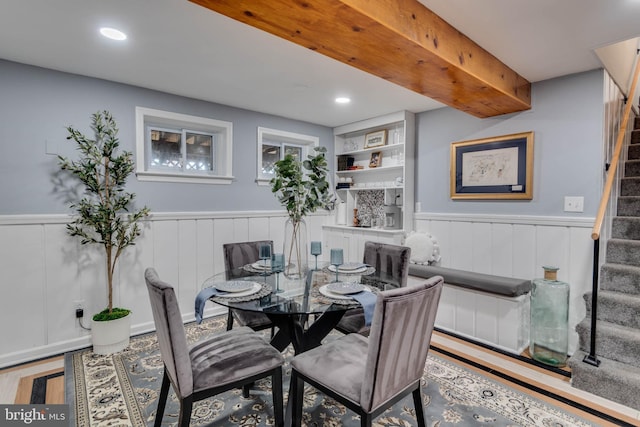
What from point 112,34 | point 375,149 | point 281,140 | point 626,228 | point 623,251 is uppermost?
point 112,34

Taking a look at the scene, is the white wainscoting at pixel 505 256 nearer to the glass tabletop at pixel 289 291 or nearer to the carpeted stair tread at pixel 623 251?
the carpeted stair tread at pixel 623 251

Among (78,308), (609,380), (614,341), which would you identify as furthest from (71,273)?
(614,341)

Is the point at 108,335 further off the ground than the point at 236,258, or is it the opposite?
the point at 236,258

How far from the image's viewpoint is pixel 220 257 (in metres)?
3.57

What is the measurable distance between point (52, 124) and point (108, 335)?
1.74 metres

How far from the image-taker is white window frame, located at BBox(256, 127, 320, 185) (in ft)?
12.7

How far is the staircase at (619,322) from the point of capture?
6.89ft

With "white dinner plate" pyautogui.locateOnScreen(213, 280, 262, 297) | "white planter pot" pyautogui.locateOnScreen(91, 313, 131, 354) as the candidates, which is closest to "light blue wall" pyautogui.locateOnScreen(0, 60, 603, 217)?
"white planter pot" pyautogui.locateOnScreen(91, 313, 131, 354)

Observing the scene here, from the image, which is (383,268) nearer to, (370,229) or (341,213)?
(370,229)

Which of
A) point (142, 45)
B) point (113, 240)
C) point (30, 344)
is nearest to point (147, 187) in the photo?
point (113, 240)

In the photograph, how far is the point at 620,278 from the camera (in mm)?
2553

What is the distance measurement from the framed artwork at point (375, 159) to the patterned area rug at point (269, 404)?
2.52 metres

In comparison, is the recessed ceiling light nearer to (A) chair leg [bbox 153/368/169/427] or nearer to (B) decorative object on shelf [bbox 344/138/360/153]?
(A) chair leg [bbox 153/368/169/427]

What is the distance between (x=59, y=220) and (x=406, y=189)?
3312mm
